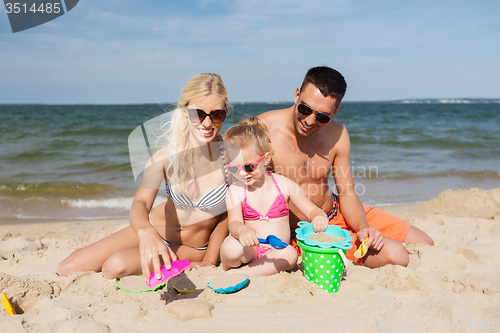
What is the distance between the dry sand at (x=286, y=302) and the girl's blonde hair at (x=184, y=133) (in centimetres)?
81

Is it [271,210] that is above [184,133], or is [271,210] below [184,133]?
below

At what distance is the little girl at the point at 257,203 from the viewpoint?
267 centimetres

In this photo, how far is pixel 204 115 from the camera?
2.73 metres

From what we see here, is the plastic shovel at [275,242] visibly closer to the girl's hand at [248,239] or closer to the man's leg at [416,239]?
the girl's hand at [248,239]

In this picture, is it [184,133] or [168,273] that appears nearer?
[168,273]

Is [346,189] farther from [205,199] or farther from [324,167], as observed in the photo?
[205,199]

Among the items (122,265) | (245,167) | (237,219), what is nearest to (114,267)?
(122,265)

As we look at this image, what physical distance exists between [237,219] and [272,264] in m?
0.45

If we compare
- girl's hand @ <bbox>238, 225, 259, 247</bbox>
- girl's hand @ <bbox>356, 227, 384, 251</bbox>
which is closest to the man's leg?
girl's hand @ <bbox>356, 227, 384, 251</bbox>

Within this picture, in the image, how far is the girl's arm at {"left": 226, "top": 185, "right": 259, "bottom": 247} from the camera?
229 centimetres

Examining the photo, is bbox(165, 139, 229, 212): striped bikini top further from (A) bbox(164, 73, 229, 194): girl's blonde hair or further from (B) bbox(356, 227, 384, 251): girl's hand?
(B) bbox(356, 227, 384, 251): girl's hand

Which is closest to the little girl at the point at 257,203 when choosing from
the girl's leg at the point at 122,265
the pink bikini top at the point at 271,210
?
the pink bikini top at the point at 271,210

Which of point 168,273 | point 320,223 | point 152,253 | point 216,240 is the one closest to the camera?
point 152,253

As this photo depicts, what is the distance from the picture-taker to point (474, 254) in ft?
10.5
